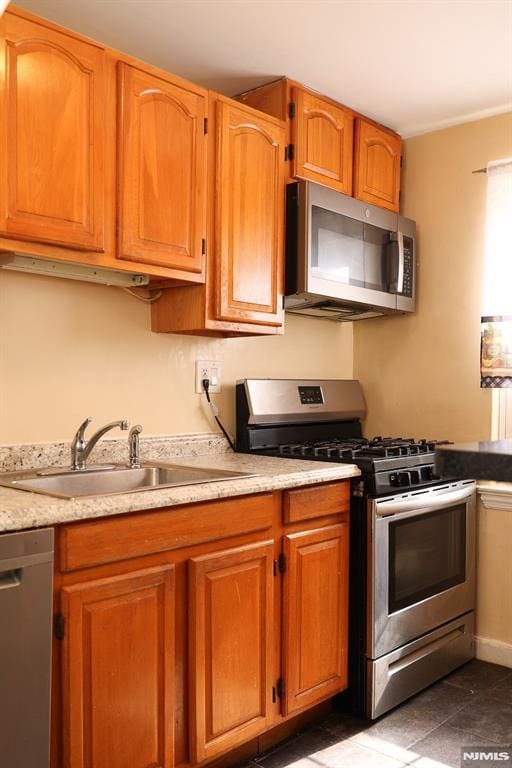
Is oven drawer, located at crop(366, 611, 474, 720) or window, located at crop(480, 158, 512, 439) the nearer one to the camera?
Answer: oven drawer, located at crop(366, 611, 474, 720)

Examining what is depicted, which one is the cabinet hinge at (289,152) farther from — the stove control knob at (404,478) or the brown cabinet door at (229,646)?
the brown cabinet door at (229,646)

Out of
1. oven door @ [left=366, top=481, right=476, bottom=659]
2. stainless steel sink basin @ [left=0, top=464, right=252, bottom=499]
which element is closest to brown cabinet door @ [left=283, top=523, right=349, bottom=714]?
oven door @ [left=366, top=481, right=476, bottom=659]

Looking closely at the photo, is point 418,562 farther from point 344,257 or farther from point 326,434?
point 344,257

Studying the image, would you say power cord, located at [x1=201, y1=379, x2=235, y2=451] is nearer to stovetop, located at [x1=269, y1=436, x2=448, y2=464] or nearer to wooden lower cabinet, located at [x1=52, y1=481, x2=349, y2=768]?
stovetop, located at [x1=269, y1=436, x2=448, y2=464]

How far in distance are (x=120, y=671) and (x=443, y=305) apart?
2195 millimetres

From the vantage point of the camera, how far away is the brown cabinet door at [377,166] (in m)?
2.94

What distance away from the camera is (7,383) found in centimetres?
213

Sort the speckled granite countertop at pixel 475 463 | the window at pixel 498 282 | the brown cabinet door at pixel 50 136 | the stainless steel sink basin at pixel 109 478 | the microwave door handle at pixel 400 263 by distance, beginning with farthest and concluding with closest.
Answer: the microwave door handle at pixel 400 263
the window at pixel 498 282
the stainless steel sink basin at pixel 109 478
the brown cabinet door at pixel 50 136
the speckled granite countertop at pixel 475 463

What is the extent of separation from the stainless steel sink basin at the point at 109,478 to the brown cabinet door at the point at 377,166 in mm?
1450

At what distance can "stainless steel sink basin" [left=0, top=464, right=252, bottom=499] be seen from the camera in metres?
2.00

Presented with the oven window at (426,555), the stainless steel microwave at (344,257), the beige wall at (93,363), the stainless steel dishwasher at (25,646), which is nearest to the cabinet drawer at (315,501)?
the oven window at (426,555)

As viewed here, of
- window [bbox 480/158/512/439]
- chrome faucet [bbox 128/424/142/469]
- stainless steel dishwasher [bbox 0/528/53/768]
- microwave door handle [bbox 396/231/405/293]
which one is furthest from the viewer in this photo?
microwave door handle [bbox 396/231/405/293]

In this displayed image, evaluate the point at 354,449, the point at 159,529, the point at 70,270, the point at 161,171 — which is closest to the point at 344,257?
the point at 354,449

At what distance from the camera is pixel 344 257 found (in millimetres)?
2785
